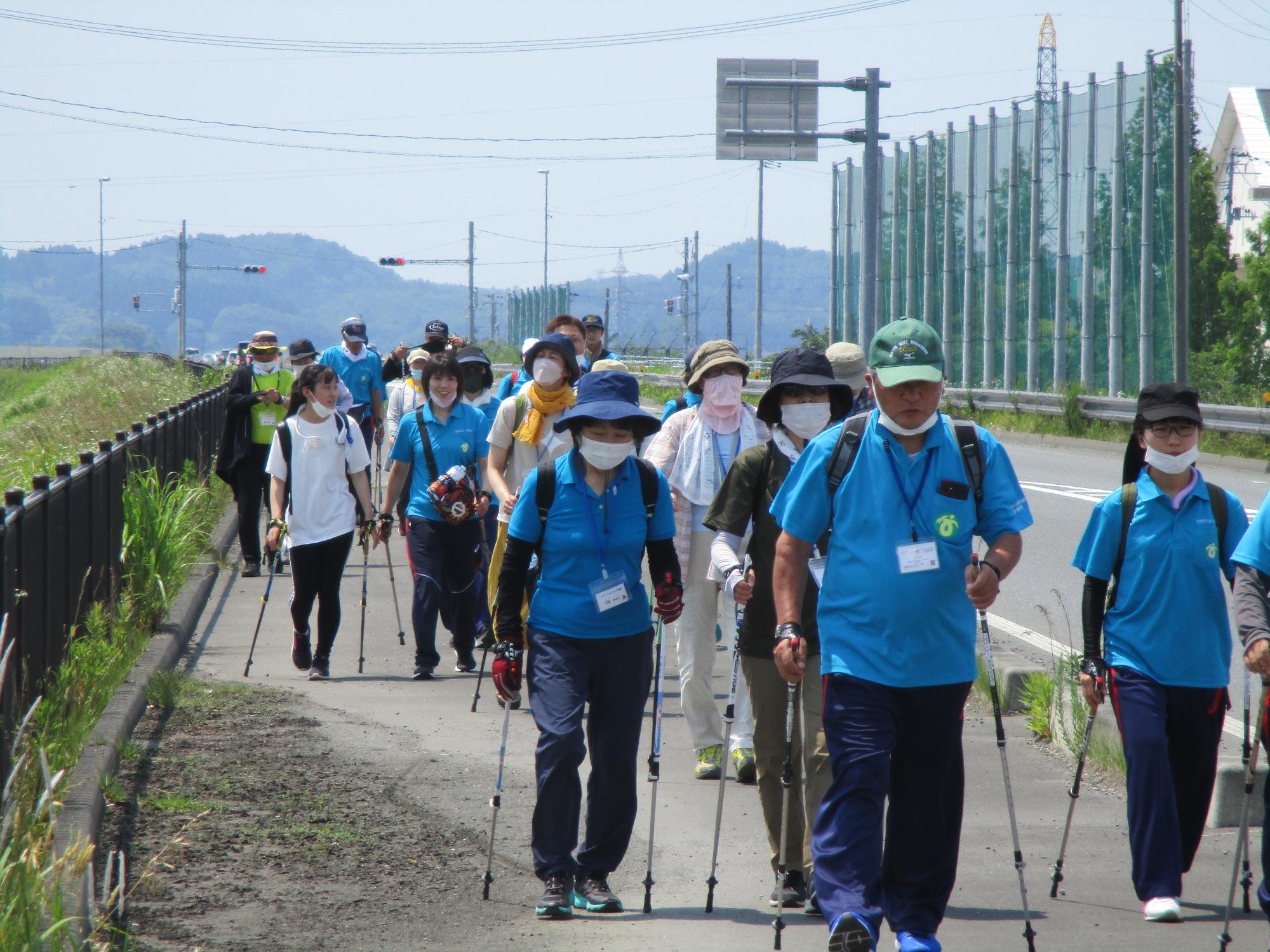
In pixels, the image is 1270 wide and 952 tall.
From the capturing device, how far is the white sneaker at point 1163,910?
5.29 meters

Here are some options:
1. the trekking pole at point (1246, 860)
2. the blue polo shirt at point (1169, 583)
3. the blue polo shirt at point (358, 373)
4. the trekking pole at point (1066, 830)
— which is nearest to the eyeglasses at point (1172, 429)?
the blue polo shirt at point (1169, 583)

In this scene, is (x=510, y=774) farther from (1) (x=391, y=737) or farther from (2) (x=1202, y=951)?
(2) (x=1202, y=951)

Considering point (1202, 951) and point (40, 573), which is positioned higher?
point (40, 573)

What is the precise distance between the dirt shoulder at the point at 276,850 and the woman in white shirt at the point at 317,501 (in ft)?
5.73

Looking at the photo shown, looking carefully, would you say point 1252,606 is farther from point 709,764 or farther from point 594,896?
point 709,764

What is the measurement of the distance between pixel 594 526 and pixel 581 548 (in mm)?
109

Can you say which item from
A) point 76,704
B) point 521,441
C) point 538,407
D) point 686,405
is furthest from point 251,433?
point 76,704

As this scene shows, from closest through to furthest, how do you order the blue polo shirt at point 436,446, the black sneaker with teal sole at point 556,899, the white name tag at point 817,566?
the white name tag at point 817,566 < the black sneaker with teal sole at point 556,899 < the blue polo shirt at point 436,446

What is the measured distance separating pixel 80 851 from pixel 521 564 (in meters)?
1.85

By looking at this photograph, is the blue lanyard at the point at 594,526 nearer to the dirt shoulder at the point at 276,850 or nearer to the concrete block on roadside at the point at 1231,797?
the dirt shoulder at the point at 276,850

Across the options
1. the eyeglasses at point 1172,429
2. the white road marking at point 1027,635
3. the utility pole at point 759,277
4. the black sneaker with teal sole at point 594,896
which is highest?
the utility pole at point 759,277

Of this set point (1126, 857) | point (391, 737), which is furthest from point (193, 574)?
point (1126, 857)

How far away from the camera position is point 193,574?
13359 mm

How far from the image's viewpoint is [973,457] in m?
4.64
